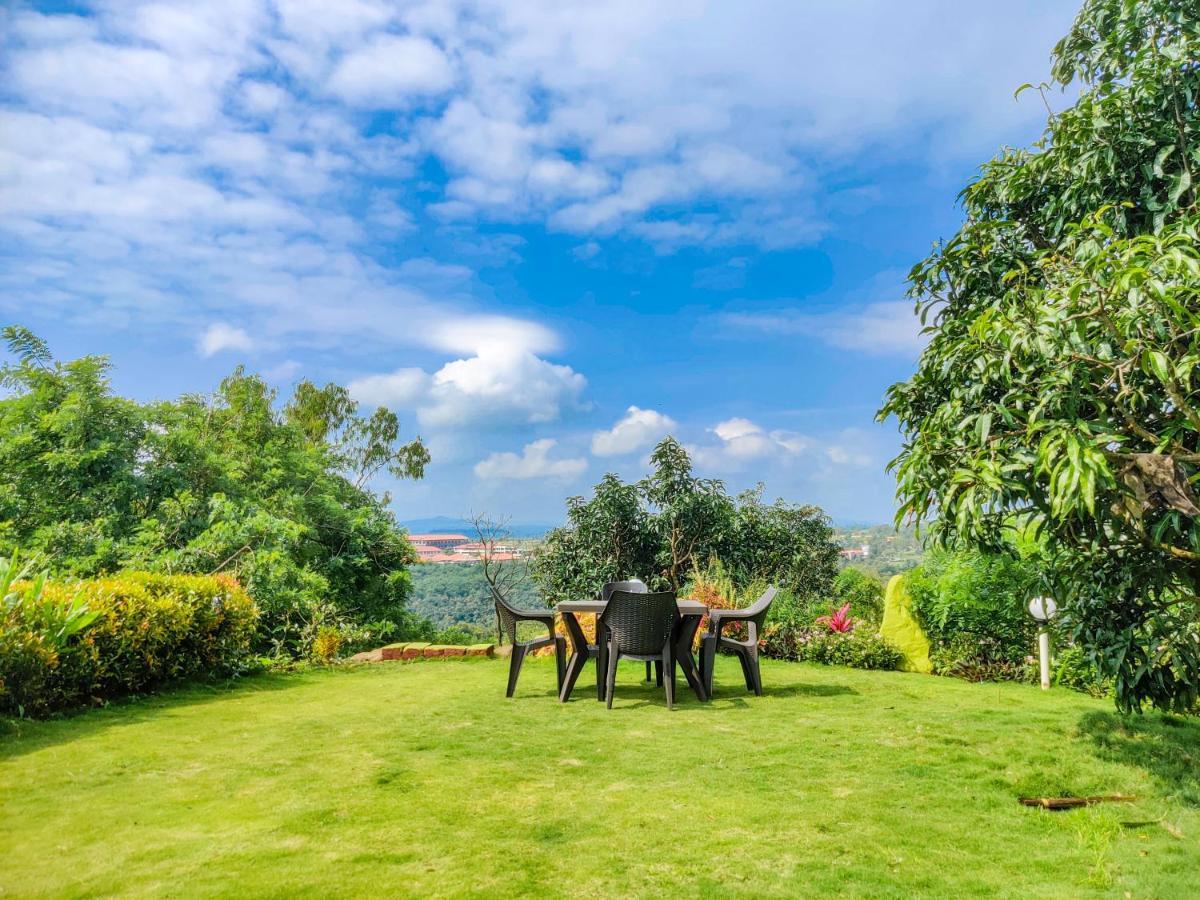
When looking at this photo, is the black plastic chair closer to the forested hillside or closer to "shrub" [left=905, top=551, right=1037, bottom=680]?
"shrub" [left=905, top=551, right=1037, bottom=680]

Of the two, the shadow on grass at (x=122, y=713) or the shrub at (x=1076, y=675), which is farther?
the shrub at (x=1076, y=675)

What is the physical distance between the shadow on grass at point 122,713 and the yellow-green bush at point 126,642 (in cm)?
15

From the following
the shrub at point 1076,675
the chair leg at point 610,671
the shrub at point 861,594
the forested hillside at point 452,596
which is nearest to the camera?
the chair leg at point 610,671

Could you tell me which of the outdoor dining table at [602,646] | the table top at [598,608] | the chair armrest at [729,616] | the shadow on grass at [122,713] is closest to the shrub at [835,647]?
the chair armrest at [729,616]

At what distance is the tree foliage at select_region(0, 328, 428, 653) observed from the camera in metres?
8.77

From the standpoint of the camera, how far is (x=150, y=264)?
10.9 metres

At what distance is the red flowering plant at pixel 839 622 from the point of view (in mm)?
8688

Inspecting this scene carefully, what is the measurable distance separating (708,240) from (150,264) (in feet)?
38.5

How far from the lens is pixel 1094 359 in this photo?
3.00m

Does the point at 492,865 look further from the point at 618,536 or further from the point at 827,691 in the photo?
the point at 618,536

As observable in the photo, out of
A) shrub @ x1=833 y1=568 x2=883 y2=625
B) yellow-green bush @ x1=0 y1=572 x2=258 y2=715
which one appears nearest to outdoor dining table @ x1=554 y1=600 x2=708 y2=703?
yellow-green bush @ x1=0 y1=572 x2=258 y2=715

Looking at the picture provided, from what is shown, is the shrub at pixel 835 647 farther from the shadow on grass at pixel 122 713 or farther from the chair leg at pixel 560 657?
the shadow on grass at pixel 122 713

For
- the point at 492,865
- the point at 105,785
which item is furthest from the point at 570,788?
the point at 105,785

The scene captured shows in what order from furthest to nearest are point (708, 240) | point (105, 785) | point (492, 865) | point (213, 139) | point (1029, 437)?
point (708, 240) → point (213, 139) → point (105, 785) → point (1029, 437) → point (492, 865)
